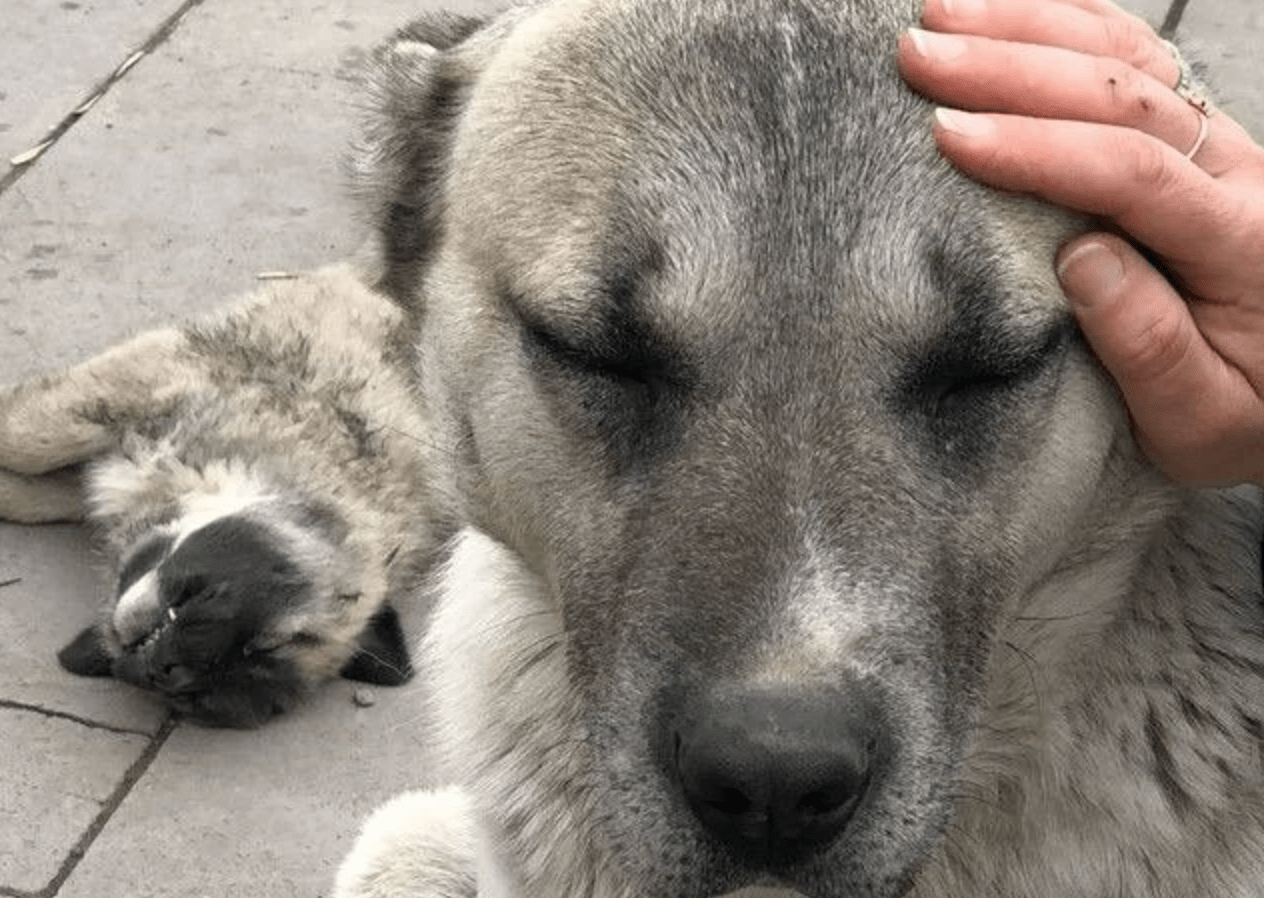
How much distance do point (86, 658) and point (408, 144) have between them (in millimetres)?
2167

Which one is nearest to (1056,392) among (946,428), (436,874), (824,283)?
(946,428)

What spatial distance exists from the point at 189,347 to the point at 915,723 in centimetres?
365

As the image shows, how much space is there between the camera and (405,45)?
12.1 feet

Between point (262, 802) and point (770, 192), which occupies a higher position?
point (770, 192)

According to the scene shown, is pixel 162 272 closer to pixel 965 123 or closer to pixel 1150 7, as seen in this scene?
pixel 1150 7

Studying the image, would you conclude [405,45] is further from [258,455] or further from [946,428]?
[258,455]

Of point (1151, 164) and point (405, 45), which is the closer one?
point (1151, 164)

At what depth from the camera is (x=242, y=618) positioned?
5605 mm

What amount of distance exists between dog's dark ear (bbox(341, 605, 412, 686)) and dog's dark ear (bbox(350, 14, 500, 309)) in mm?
1909

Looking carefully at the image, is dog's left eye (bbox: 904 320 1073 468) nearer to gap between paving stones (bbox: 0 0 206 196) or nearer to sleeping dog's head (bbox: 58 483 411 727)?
sleeping dog's head (bbox: 58 483 411 727)

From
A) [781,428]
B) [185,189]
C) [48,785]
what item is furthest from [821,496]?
[185,189]

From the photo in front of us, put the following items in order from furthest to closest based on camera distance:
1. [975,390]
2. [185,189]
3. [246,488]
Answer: [185,189] < [246,488] < [975,390]

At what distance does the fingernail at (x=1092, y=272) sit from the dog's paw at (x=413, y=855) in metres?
2.07

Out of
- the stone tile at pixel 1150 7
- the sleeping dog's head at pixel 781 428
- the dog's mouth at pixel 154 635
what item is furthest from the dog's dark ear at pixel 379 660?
the stone tile at pixel 1150 7
